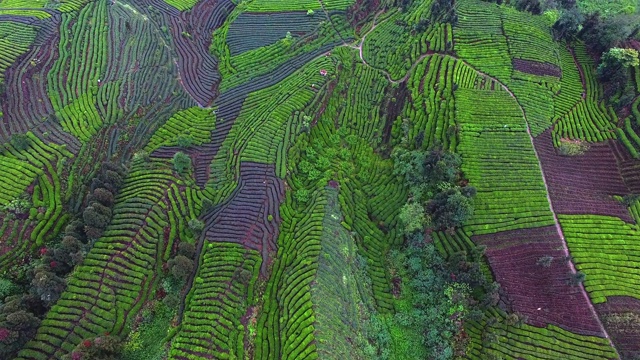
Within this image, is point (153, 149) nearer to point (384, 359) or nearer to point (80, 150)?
point (80, 150)

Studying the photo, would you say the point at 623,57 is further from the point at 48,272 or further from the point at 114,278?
the point at 48,272

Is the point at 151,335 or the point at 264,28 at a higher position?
the point at 264,28

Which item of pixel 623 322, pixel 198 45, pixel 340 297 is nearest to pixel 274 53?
pixel 198 45

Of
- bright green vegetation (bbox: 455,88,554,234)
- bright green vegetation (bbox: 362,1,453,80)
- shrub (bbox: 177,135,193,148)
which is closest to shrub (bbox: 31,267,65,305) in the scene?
shrub (bbox: 177,135,193,148)

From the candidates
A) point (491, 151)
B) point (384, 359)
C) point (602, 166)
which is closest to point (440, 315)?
point (384, 359)

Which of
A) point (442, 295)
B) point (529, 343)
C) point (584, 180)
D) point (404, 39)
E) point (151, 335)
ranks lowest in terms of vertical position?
point (529, 343)
